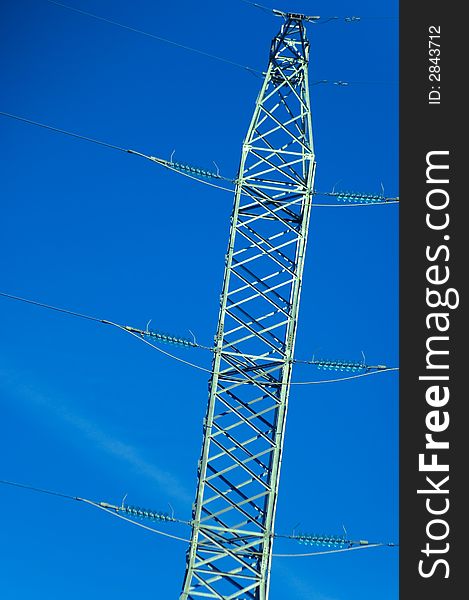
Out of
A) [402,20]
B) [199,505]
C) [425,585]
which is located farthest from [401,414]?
[402,20]

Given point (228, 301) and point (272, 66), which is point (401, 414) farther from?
point (272, 66)

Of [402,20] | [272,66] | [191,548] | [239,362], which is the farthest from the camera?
[272,66]

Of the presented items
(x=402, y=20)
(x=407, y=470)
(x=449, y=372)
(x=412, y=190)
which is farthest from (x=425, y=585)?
(x=402, y=20)

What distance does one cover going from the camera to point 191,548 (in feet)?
77.2

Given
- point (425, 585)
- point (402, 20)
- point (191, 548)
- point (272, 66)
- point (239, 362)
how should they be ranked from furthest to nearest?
point (272, 66), point (402, 20), point (239, 362), point (191, 548), point (425, 585)

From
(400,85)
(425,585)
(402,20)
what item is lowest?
(425,585)

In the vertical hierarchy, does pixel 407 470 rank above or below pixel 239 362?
below

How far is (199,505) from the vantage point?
2389cm

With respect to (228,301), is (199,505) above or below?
below

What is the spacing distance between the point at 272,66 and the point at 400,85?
15.3ft

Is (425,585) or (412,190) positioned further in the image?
(412,190)

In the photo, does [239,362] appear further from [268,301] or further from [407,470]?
[407,470]

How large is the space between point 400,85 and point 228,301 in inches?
291

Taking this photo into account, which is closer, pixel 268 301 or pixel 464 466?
pixel 464 466
